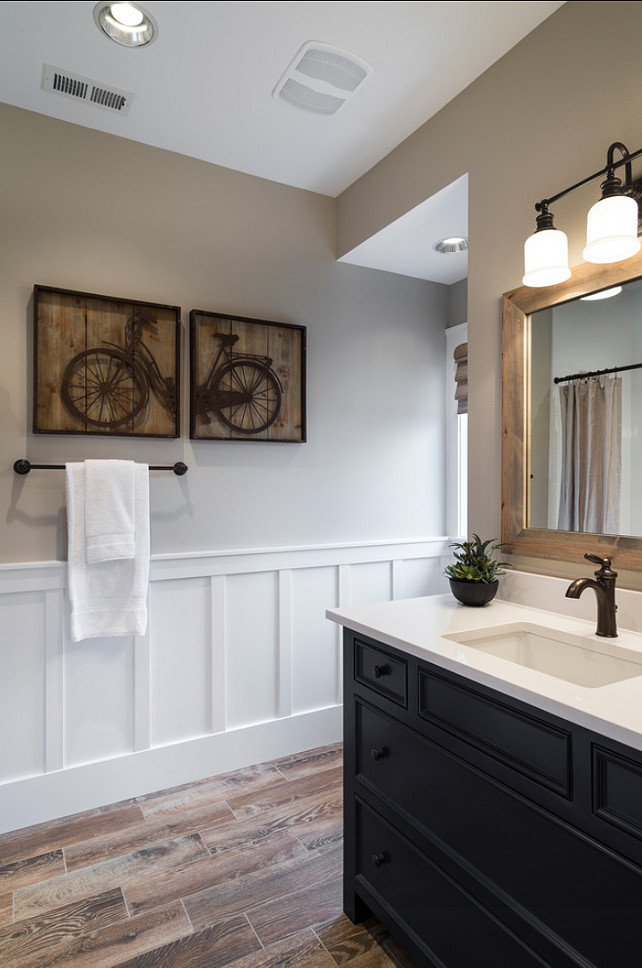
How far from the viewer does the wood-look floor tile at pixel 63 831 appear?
1.94m

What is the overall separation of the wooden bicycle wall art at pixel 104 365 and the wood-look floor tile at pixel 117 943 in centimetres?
154

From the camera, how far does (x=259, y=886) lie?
5.78ft

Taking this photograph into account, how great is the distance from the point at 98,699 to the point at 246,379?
1.38m

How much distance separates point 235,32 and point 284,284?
39.5 inches

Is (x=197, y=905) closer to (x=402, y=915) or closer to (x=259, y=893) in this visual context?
(x=259, y=893)

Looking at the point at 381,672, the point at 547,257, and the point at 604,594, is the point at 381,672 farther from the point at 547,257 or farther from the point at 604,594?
the point at 547,257

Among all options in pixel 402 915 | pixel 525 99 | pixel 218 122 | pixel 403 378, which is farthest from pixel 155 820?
pixel 525 99

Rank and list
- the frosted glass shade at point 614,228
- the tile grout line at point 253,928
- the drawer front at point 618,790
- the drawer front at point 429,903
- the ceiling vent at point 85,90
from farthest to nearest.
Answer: the ceiling vent at point 85,90, the tile grout line at point 253,928, the frosted glass shade at point 614,228, the drawer front at point 429,903, the drawer front at point 618,790

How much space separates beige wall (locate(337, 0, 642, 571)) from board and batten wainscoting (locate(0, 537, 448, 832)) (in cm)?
96

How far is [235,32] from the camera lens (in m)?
1.67

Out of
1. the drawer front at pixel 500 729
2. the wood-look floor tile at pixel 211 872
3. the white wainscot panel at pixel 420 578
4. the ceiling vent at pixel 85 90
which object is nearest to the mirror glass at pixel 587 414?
the drawer front at pixel 500 729

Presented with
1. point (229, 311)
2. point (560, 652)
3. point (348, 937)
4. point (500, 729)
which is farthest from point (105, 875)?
point (229, 311)

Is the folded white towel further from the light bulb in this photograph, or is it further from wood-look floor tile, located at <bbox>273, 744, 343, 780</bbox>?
the light bulb

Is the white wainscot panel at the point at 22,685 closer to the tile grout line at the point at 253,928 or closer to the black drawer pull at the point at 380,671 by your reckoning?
the tile grout line at the point at 253,928
